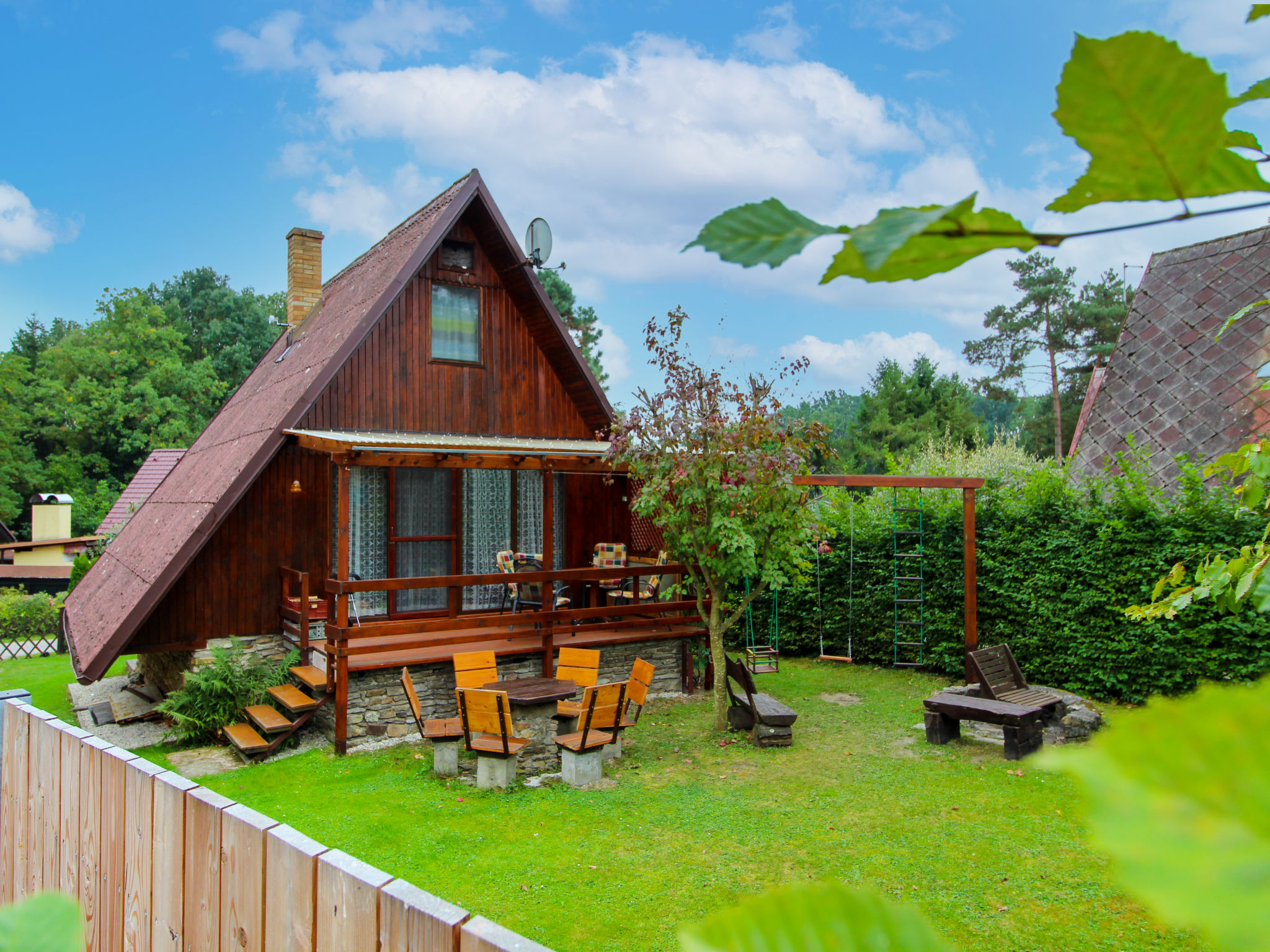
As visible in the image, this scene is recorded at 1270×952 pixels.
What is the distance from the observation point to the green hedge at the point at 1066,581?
9805 mm

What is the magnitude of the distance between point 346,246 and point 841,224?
4038 centimetres

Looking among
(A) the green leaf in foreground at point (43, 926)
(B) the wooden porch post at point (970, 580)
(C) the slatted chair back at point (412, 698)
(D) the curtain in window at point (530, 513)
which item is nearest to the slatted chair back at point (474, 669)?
(C) the slatted chair back at point (412, 698)

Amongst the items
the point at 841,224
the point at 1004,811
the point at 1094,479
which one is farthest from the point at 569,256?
the point at 841,224

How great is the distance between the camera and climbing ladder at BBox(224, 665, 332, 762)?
895 cm

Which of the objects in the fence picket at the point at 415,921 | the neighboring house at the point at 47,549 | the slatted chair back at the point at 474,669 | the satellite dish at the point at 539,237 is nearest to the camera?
→ the fence picket at the point at 415,921

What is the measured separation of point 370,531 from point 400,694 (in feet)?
8.38

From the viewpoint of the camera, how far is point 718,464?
9172 millimetres

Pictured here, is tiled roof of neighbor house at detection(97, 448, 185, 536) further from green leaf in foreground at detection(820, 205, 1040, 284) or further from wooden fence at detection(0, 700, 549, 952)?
green leaf in foreground at detection(820, 205, 1040, 284)

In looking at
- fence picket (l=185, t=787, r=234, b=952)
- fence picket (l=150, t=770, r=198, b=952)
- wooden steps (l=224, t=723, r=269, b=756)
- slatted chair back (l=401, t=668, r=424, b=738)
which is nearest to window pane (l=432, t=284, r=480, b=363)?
slatted chair back (l=401, t=668, r=424, b=738)

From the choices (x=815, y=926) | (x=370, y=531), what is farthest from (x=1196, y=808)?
(x=370, y=531)

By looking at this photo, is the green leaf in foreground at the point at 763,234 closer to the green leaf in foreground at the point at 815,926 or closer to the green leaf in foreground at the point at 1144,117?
the green leaf in foreground at the point at 1144,117

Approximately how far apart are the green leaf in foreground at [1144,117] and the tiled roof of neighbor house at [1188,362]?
36.1ft

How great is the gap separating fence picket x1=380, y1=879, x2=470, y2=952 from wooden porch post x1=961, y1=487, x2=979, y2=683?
1089cm

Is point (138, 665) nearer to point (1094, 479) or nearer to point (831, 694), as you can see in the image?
point (831, 694)
